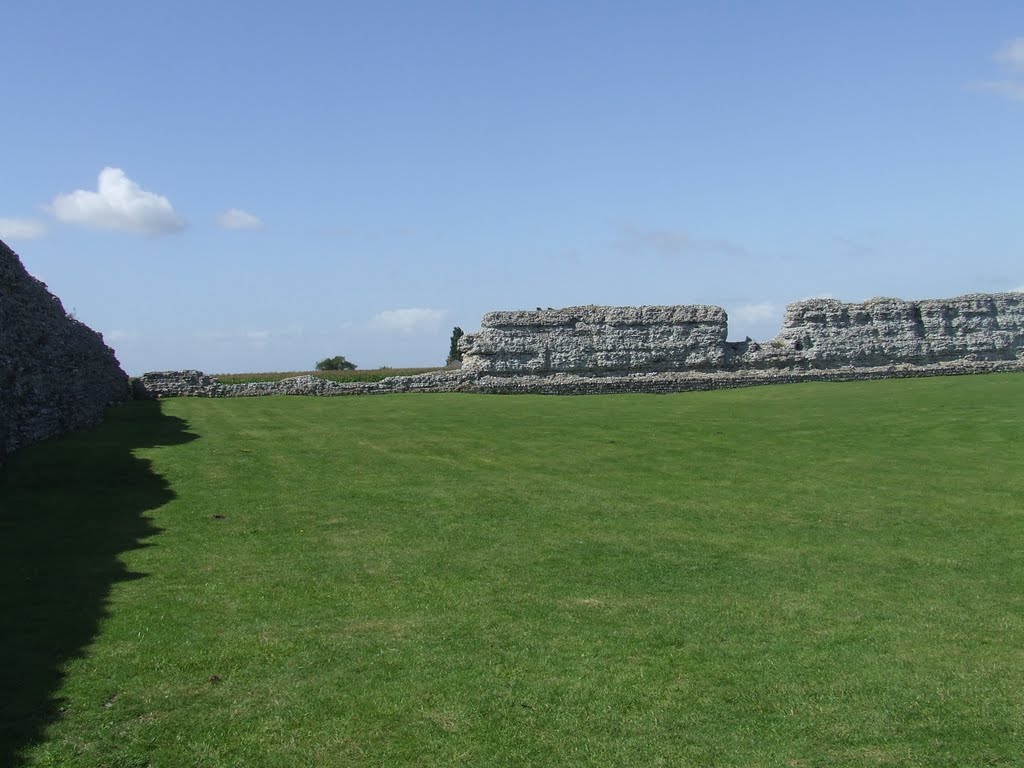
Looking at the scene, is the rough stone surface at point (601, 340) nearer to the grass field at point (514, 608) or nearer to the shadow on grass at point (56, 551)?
the shadow on grass at point (56, 551)

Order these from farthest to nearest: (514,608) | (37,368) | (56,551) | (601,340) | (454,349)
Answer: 1. (454,349)
2. (601,340)
3. (37,368)
4. (56,551)
5. (514,608)

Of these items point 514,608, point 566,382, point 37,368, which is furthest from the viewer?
point 566,382

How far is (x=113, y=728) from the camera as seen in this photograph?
4.93 metres

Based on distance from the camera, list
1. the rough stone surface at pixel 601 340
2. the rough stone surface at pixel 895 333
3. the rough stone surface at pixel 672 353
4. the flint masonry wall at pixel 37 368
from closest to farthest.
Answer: the flint masonry wall at pixel 37 368
the rough stone surface at pixel 672 353
the rough stone surface at pixel 601 340
the rough stone surface at pixel 895 333

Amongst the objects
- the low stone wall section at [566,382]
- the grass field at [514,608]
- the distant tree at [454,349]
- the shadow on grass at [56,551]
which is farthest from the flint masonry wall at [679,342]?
the distant tree at [454,349]

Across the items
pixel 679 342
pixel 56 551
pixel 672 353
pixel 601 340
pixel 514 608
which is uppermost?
pixel 601 340

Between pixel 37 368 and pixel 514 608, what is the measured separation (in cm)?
1367

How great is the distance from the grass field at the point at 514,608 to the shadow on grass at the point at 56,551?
4cm

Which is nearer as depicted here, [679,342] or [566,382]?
[566,382]

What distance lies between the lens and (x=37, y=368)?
16953mm

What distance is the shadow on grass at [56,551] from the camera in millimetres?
5379

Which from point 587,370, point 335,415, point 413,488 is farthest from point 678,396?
point 413,488

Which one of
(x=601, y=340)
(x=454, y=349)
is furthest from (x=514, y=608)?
(x=454, y=349)

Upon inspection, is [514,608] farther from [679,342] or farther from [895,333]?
[895,333]
